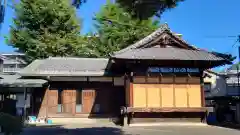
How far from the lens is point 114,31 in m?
39.7

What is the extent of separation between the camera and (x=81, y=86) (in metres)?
24.7

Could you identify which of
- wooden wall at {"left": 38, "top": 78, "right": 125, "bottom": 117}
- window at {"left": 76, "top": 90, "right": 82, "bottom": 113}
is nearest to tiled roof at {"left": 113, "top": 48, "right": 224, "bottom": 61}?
wooden wall at {"left": 38, "top": 78, "right": 125, "bottom": 117}

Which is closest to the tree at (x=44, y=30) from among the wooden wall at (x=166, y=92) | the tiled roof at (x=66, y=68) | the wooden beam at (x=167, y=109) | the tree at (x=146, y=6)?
the tiled roof at (x=66, y=68)

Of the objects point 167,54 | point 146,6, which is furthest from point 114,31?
point 146,6

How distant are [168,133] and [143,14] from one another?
7.42 m

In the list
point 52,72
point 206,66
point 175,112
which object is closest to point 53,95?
point 52,72

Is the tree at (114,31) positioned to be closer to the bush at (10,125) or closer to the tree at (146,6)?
the bush at (10,125)

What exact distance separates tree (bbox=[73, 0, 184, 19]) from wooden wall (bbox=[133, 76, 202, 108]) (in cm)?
1015

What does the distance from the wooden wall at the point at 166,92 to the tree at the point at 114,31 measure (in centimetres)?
1744

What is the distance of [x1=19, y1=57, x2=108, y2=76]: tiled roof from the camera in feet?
80.2

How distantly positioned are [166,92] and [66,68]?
827 cm

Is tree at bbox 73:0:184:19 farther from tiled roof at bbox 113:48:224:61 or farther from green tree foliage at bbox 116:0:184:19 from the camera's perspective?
tiled roof at bbox 113:48:224:61

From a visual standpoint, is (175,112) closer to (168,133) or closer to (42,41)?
(168,133)

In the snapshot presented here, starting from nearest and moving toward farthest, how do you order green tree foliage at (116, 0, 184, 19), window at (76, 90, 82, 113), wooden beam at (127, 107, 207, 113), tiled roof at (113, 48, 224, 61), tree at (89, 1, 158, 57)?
green tree foliage at (116, 0, 184, 19) < wooden beam at (127, 107, 207, 113) < tiled roof at (113, 48, 224, 61) < window at (76, 90, 82, 113) < tree at (89, 1, 158, 57)
